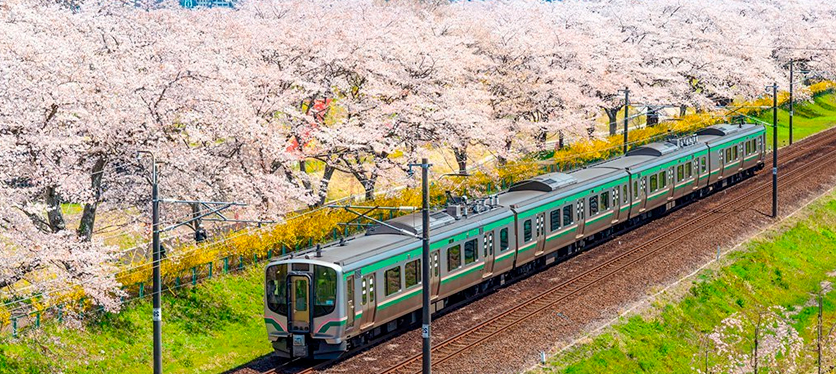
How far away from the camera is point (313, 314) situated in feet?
78.2

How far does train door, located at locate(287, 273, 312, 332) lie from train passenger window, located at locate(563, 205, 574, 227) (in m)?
12.7

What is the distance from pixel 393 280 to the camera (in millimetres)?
25406

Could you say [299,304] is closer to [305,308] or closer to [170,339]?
A: [305,308]

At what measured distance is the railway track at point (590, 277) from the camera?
25.4 meters

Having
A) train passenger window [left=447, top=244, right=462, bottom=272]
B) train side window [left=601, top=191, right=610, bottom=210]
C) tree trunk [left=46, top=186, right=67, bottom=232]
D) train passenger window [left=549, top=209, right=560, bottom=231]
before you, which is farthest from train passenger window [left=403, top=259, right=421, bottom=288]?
train side window [left=601, top=191, right=610, bottom=210]

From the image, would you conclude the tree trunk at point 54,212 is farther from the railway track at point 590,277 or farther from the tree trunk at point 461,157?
the tree trunk at point 461,157

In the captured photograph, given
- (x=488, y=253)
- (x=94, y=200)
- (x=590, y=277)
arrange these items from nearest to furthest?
1. (x=94, y=200)
2. (x=488, y=253)
3. (x=590, y=277)

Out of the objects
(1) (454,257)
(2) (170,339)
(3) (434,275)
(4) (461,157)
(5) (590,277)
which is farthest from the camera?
(4) (461,157)

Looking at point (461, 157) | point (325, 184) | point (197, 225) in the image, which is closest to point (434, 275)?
point (197, 225)

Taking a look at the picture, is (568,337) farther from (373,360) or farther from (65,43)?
(65,43)

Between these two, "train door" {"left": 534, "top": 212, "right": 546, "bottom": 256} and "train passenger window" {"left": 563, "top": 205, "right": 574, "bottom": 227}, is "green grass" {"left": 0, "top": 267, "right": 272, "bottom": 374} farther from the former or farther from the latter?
"train passenger window" {"left": 563, "top": 205, "right": 574, "bottom": 227}

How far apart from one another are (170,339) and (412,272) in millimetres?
6314

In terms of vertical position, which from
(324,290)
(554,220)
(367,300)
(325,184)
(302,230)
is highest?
(324,290)

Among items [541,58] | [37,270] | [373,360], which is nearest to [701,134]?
[541,58]
